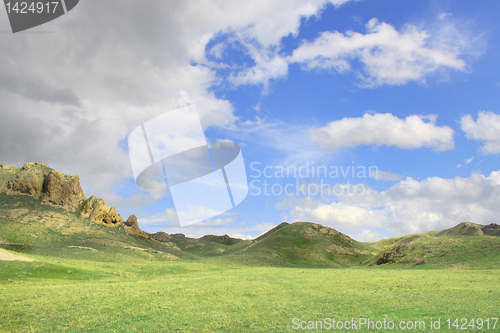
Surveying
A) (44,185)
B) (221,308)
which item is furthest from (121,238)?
(221,308)

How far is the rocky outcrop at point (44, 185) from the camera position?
119544mm

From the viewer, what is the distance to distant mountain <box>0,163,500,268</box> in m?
74.2

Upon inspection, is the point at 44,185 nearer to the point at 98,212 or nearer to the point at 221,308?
the point at 98,212

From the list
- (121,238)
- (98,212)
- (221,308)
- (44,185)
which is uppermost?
(44,185)

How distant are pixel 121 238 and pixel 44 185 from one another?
44112 millimetres

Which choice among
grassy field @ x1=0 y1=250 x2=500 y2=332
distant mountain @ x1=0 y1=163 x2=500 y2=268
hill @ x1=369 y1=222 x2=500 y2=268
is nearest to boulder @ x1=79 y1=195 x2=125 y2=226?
distant mountain @ x1=0 y1=163 x2=500 y2=268

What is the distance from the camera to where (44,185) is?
124750mm

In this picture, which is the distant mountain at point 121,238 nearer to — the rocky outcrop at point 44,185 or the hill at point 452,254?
the rocky outcrop at point 44,185

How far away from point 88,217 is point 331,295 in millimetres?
135389

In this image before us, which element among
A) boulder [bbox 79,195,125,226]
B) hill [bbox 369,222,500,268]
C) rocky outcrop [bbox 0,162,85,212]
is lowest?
hill [bbox 369,222,500,268]

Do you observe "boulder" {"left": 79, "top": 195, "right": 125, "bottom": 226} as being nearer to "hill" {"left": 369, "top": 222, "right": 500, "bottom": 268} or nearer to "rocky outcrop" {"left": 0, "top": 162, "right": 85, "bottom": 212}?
"rocky outcrop" {"left": 0, "top": 162, "right": 85, "bottom": 212}

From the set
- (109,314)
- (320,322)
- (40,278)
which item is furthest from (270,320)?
(40,278)

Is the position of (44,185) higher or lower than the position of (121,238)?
higher

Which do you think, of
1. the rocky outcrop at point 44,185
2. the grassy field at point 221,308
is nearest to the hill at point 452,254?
the grassy field at point 221,308
